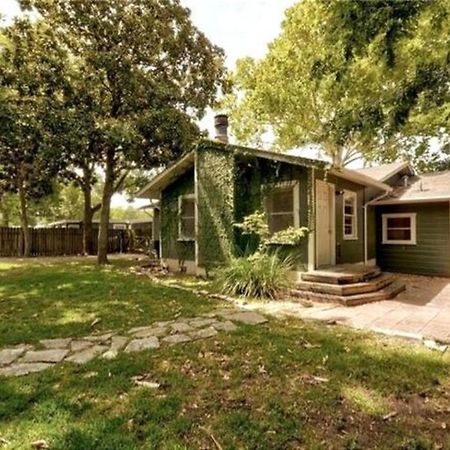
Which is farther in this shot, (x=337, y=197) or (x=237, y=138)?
(x=237, y=138)

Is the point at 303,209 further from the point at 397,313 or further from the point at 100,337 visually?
the point at 100,337

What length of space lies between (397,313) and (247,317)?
8.34 feet

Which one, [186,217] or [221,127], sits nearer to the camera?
[221,127]

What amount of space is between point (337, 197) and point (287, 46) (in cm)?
1183

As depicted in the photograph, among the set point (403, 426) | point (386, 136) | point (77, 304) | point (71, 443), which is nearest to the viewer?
point (71, 443)

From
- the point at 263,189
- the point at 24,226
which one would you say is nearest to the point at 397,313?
the point at 263,189

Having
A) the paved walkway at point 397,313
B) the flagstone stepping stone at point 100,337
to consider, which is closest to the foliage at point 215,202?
the paved walkway at point 397,313

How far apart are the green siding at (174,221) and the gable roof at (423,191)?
19.3 ft

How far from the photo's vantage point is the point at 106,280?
8.74m

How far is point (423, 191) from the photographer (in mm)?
11008

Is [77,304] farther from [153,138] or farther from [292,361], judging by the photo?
[153,138]

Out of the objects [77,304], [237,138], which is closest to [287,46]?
[237,138]

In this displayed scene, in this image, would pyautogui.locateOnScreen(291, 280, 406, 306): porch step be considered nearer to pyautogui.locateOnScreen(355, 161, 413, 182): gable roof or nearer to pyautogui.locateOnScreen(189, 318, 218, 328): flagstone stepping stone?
pyautogui.locateOnScreen(189, 318, 218, 328): flagstone stepping stone

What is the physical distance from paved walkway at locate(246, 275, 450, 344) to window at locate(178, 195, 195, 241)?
16.7 ft
